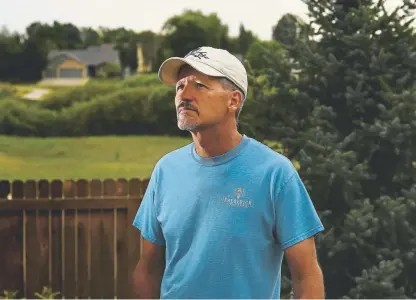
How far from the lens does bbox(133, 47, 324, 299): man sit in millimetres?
1820

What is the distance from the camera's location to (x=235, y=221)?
1.82 metres

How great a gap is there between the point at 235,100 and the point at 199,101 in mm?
113

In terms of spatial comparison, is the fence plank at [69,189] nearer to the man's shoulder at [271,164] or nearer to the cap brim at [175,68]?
the cap brim at [175,68]

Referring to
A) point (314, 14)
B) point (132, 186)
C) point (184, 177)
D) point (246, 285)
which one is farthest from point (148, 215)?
point (132, 186)

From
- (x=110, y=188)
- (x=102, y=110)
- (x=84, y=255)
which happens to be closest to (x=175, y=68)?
(x=110, y=188)

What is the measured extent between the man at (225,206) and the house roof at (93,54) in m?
6.02

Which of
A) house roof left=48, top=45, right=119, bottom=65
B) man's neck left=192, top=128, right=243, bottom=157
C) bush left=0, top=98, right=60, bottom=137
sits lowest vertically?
man's neck left=192, top=128, right=243, bottom=157

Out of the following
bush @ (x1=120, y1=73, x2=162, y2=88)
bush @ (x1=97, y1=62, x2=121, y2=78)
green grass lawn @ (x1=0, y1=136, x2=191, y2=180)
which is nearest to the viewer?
green grass lawn @ (x1=0, y1=136, x2=191, y2=180)

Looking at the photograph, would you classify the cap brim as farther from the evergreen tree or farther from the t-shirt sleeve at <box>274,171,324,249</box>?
the evergreen tree

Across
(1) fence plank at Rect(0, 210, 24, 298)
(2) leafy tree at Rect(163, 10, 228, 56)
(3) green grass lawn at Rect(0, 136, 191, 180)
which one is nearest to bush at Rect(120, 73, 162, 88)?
(2) leafy tree at Rect(163, 10, 228, 56)

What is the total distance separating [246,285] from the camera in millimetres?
1839

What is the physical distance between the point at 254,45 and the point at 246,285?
6.19m

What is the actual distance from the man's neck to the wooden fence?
4.26m

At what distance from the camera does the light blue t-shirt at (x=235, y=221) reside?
1818mm
